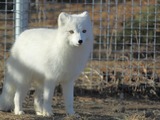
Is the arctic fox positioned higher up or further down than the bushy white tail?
higher up

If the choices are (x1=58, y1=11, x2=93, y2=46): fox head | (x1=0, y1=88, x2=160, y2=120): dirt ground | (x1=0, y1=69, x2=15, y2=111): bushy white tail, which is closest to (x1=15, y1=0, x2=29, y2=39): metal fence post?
(x1=0, y1=88, x2=160, y2=120): dirt ground

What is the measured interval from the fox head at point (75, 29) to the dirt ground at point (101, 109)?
0.93 m

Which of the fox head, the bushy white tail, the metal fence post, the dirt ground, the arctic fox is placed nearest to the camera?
the fox head

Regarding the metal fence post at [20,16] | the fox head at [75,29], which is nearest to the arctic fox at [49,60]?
the fox head at [75,29]

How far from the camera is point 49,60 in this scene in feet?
20.4

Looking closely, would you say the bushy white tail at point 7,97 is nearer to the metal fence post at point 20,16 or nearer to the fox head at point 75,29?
the fox head at point 75,29

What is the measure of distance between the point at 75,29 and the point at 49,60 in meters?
0.51

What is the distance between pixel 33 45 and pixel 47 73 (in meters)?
0.43

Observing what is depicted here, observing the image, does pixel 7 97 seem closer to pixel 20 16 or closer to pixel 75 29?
pixel 75 29

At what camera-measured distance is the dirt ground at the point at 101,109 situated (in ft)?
20.8

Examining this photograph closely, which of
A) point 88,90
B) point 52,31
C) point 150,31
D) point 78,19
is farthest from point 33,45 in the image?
point 150,31

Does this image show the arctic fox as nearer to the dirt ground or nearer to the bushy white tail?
the bushy white tail

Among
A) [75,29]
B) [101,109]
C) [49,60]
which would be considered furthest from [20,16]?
[75,29]

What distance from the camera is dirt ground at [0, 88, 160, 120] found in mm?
6352
